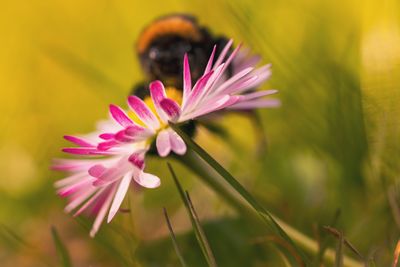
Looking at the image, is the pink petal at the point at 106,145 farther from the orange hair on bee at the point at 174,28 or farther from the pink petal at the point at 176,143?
the orange hair on bee at the point at 174,28

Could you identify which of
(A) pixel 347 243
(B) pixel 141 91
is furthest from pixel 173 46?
(A) pixel 347 243

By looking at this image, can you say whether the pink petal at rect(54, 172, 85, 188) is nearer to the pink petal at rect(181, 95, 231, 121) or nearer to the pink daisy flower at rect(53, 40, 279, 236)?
the pink daisy flower at rect(53, 40, 279, 236)

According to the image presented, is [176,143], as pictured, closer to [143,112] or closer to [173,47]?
[143,112]

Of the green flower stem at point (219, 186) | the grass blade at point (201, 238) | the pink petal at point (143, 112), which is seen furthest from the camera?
the green flower stem at point (219, 186)

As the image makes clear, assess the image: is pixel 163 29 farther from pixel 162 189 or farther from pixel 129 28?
pixel 129 28

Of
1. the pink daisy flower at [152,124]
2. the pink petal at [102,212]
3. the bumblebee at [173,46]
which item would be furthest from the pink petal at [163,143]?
the bumblebee at [173,46]

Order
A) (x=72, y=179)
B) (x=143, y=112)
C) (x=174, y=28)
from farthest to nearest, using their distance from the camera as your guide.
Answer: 1. (x=174, y=28)
2. (x=72, y=179)
3. (x=143, y=112)
